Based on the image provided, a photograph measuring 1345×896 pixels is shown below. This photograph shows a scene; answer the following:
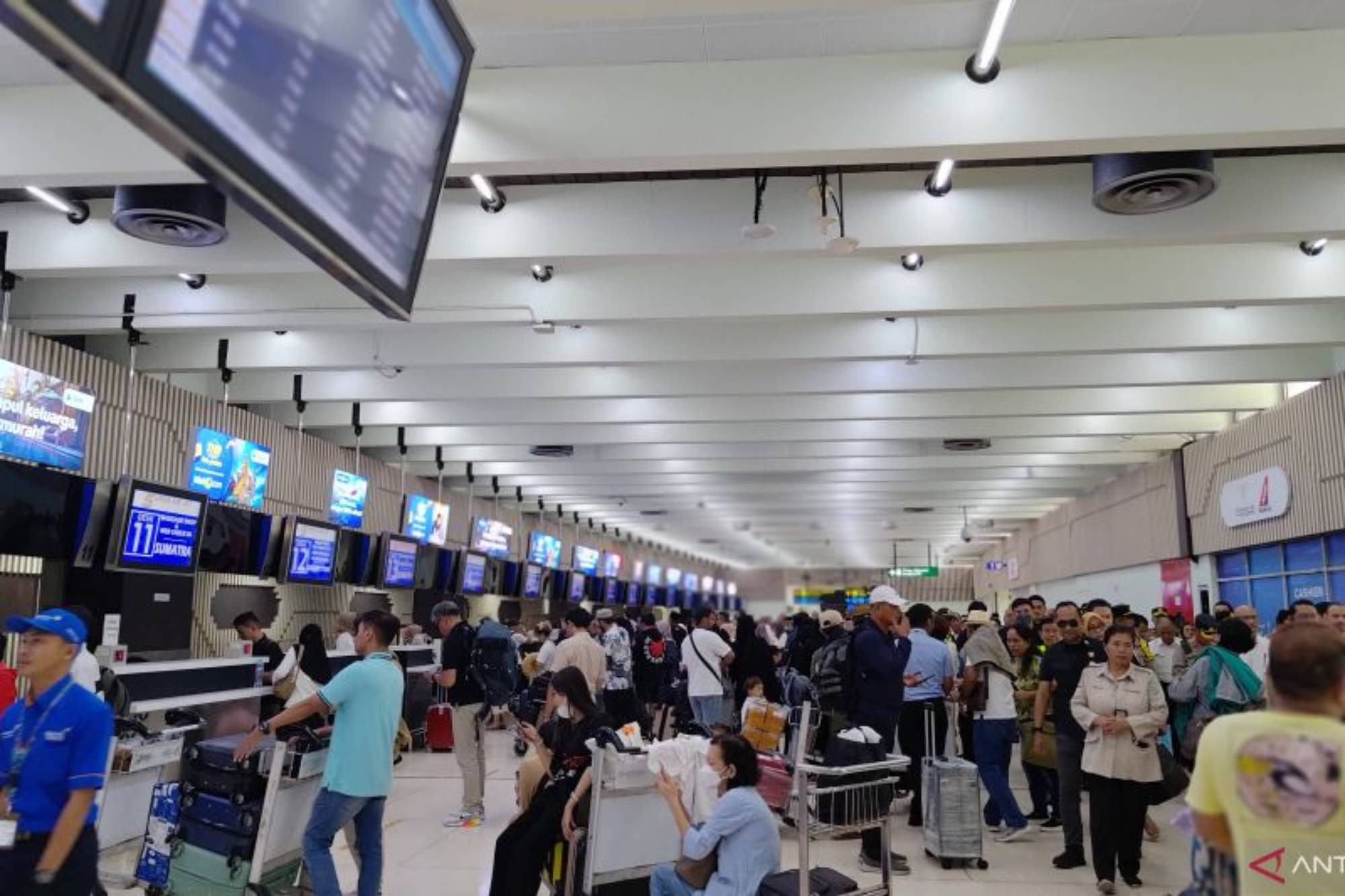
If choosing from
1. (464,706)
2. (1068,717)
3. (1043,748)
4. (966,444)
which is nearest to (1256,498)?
(966,444)

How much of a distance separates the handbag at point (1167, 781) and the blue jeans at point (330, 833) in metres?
4.49

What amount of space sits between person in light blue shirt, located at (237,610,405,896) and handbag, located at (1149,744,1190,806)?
4445mm

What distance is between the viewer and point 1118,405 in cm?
1184

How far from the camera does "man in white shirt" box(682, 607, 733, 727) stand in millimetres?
9367

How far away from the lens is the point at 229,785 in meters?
4.85

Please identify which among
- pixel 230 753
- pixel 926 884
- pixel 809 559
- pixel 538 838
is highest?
pixel 809 559

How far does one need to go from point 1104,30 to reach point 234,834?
5778mm

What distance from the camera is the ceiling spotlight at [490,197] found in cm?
593

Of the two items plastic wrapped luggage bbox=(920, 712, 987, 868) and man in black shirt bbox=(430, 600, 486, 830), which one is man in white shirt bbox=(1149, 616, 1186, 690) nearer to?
plastic wrapped luggage bbox=(920, 712, 987, 868)

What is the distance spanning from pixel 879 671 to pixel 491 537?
39.8ft

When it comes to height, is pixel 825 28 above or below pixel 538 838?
above

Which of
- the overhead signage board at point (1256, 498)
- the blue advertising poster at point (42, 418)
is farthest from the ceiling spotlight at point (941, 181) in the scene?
the overhead signage board at point (1256, 498)

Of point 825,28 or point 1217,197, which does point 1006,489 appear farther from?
point 825,28

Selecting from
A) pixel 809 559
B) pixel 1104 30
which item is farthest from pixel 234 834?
pixel 809 559
